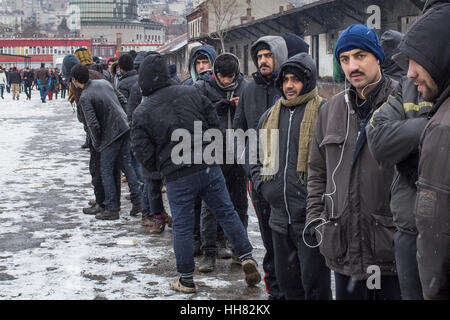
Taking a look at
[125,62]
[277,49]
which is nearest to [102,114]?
[125,62]

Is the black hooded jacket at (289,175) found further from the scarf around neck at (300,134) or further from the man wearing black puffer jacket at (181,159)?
the man wearing black puffer jacket at (181,159)

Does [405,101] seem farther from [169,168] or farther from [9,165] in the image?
[9,165]

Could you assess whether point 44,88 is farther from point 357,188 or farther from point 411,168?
point 411,168

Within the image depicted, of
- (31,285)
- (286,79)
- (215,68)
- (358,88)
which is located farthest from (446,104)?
(31,285)

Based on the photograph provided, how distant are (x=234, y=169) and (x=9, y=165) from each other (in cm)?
720

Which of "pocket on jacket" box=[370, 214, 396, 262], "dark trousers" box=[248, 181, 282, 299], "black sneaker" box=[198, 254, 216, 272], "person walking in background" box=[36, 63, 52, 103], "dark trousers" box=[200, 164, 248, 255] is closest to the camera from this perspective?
"pocket on jacket" box=[370, 214, 396, 262]

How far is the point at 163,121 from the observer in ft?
16.1

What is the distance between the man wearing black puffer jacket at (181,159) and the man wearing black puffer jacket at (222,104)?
607 millimetres

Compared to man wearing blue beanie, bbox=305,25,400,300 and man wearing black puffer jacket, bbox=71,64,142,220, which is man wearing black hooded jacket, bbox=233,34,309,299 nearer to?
man wearing blue beanie, bbox=305,25,400,300

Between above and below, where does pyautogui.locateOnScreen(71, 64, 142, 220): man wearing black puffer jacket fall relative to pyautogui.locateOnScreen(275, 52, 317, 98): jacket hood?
below

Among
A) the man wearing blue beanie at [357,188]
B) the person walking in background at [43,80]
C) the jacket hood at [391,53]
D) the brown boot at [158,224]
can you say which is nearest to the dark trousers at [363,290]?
the man wearing blue beanie at [357,188]

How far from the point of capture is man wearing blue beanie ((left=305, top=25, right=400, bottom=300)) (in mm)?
3107

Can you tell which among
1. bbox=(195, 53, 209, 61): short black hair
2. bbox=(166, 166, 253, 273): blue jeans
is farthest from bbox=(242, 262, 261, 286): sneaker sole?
bbox=(195, 53, 209, 61): short black hair

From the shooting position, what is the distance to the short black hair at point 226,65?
564 centimetres
